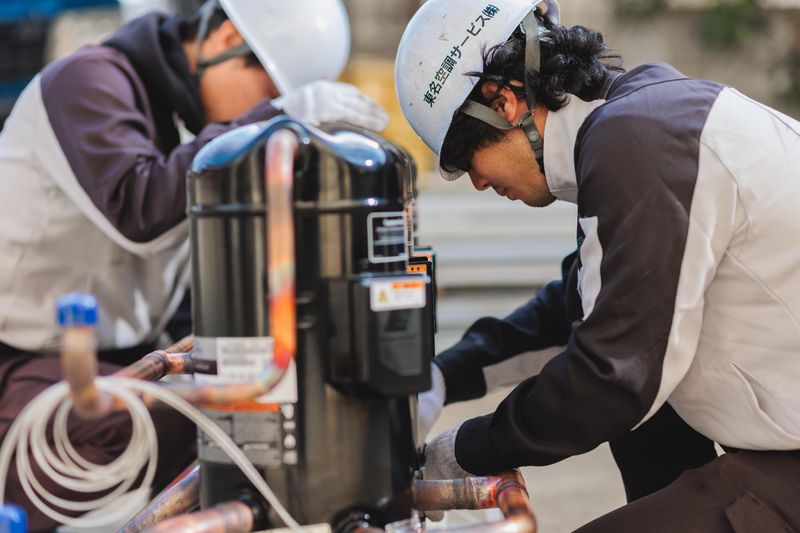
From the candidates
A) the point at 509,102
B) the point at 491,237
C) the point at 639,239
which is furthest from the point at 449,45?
the point at 491,237

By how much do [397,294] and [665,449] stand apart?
3.05 feet

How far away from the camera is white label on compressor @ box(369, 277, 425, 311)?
1130 millimetres

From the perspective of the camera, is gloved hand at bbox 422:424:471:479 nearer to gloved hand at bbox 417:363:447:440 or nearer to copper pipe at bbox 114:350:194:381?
gloved hand at bbox 417:363:447:440

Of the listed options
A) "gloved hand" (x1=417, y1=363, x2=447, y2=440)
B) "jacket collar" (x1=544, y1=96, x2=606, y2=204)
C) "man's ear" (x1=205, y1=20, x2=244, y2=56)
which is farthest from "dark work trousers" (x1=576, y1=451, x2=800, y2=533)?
"man's ear" (x1=205, y1=20, x2=244, y2=56)

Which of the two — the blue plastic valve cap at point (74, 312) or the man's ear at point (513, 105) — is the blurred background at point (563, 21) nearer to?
the man's ear at point (513, 105)

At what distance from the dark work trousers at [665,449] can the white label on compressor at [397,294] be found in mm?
865

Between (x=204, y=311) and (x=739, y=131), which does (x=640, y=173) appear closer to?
(x=739, y=131)

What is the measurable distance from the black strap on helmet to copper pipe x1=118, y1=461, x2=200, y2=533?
5.16 feet

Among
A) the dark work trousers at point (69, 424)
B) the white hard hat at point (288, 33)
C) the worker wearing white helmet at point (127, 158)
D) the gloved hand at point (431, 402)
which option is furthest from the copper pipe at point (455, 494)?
the white hard hat at point (288, 33)

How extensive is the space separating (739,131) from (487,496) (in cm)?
69

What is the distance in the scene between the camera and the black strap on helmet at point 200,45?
2.68 meters

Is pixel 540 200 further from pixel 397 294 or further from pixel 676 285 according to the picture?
pixel 397 294

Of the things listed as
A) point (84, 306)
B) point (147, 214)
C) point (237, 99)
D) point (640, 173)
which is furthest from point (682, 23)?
point (84, 306)

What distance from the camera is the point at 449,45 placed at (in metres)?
1.64
